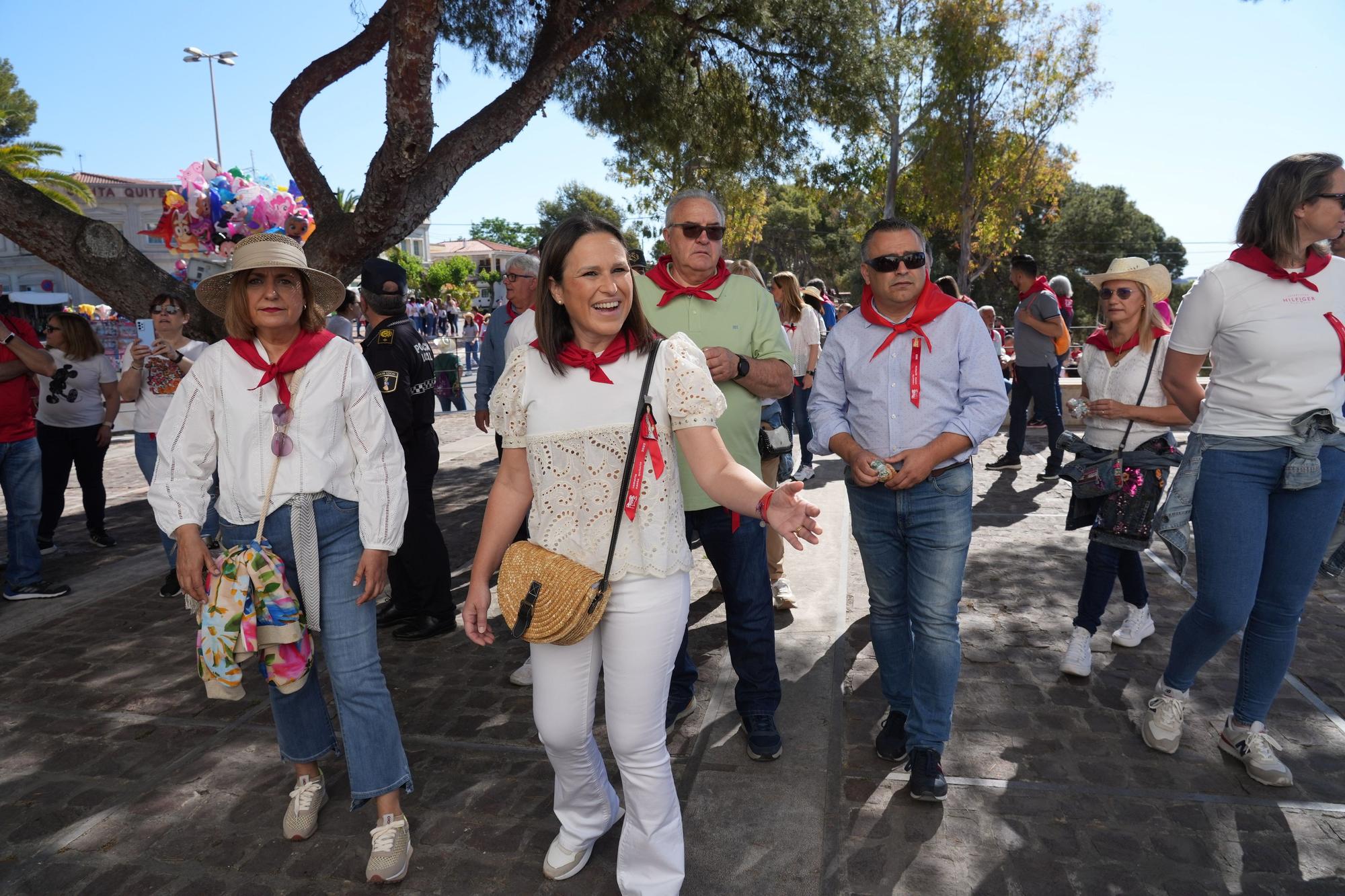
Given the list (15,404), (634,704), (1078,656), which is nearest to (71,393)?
(15,404)

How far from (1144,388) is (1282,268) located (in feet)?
3.66

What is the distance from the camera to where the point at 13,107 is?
3934 cm

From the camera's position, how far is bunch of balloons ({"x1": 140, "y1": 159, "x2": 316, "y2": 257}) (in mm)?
9727

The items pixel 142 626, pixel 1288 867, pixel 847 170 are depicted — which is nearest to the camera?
pixel 1288 867

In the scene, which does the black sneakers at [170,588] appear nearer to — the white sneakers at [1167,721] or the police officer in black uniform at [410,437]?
the police officer in black uniform at [410,437]

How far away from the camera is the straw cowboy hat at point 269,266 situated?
2.79 metres

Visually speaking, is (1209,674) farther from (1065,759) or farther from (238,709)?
(238,709)

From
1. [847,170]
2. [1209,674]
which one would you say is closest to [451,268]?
[847,170]

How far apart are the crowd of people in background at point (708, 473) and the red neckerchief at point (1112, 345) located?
Answer: 0.07 meters

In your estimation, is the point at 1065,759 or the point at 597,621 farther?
the point at 1065,759

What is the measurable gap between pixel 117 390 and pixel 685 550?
5877mm

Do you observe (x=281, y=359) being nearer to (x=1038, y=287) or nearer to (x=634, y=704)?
(x=634, y=704)

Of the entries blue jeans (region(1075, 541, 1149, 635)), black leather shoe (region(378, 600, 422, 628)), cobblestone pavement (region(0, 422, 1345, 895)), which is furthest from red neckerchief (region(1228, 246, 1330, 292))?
black leather shoe (region(378, 600, 422, 628))

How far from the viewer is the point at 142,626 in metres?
5.25
